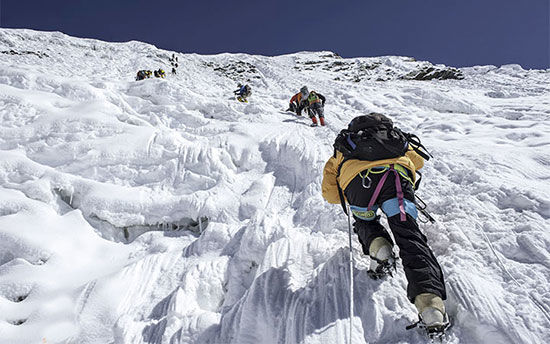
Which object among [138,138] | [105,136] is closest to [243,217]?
[138,138]

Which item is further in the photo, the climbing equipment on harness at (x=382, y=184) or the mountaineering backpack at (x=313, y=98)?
the mountaineering backpack at (x=313, y=98)

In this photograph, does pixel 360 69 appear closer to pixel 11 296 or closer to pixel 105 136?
pixel 105 136

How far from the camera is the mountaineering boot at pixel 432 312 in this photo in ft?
5.64

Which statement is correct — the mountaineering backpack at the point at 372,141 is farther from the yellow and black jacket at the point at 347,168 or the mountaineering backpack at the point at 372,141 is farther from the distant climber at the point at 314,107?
the distant climber at the point at 314,107

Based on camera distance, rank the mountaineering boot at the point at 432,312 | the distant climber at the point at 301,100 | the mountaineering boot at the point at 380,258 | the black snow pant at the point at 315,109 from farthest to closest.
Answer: the distant climber at the point at 301,100
the black snow pant at the point at 315,109
the mountaineering boot at the point at 380,258
the mountaineering boot at the point at 432,312

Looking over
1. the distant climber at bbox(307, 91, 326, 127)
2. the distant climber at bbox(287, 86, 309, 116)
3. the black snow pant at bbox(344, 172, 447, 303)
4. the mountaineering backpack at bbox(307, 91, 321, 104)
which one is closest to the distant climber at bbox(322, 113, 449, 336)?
the black snow pant at bbox(344, 172, 447, 303)

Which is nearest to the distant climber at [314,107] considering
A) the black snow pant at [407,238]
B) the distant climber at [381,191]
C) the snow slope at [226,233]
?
the snow slope at [226,233]

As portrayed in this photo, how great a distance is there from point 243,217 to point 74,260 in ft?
6.35

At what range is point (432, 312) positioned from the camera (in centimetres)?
172

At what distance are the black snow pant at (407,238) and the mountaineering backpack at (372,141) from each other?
0.57 feet

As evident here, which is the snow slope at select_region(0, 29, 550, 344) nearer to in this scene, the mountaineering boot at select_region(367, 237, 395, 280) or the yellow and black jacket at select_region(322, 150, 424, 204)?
the mountaineering boot at select_region(367, 237, 395, 280)

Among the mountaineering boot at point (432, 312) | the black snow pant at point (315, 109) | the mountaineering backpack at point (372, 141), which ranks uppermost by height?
the mountaineering backpack at point (372, 141)

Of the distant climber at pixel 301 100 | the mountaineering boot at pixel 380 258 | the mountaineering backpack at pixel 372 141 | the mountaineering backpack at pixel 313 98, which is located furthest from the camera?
the distant climber at pixel 301 100

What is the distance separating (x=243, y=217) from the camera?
4.03m
